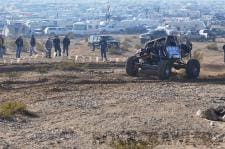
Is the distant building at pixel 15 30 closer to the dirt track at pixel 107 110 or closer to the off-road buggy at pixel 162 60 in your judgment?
the off-road buggy at pixel 162 60

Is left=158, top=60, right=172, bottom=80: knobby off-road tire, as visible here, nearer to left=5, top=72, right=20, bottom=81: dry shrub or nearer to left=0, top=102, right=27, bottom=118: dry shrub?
left=5, top=72, right=20, bottom=81: dry shrub

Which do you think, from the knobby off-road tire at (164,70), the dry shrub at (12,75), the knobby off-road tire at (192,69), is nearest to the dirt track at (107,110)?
the dry shrub at (12,75)

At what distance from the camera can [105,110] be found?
19000mm

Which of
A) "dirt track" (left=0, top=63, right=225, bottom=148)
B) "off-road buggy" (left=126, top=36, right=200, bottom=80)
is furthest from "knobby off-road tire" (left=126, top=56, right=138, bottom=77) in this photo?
"dirt track" (left=0, top=63, right=225, bottom=148)

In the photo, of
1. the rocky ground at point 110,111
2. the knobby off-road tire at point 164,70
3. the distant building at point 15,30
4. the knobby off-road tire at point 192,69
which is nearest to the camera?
the rocky ground at point 110,111

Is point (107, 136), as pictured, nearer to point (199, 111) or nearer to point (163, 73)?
point (199, 111)

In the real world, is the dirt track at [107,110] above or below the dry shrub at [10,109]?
below

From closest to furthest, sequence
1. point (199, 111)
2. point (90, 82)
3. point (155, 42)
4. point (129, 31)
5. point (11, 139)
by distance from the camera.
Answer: point (11, 139), point (199, 111), point (90, 82), point (155, 42), point (129, 31)

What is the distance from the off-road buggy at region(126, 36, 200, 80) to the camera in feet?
91.1

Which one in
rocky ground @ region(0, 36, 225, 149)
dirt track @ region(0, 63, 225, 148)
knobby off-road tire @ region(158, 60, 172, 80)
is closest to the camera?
rocky ground @ region(0, 36, 225, 149)

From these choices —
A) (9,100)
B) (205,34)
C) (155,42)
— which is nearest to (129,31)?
(205,34)

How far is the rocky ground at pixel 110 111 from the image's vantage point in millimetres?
15195

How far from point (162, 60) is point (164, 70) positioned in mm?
Answer: 680

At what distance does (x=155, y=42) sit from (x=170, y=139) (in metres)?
13.3
